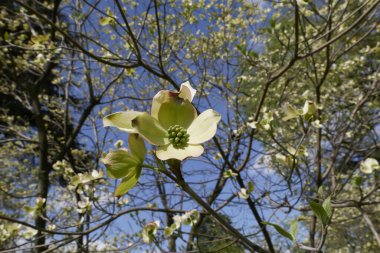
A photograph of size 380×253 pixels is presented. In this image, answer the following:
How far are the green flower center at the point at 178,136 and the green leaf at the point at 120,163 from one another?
6 cm

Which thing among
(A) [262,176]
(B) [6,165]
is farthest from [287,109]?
(B) [6,165]

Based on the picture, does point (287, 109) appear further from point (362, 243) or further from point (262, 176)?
point (362, 243)

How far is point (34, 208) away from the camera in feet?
4.75

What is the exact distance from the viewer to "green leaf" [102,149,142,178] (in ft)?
1.50

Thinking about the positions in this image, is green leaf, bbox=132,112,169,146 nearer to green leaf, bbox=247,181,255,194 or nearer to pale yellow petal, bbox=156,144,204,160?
pale yellow petal, bbox=156,144,204,160

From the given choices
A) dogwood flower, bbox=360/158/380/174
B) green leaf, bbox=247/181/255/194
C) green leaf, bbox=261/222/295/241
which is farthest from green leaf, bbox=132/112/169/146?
green leaf, bbox=247/181/255/194

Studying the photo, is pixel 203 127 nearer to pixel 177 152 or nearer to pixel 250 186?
pixel 177 152

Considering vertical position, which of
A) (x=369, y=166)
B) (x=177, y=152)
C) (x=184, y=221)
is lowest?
(x=177, y=152)

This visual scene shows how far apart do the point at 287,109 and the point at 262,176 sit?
2020mm

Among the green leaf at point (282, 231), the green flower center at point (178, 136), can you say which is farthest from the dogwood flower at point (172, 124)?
the green leaf at point (282, 231)

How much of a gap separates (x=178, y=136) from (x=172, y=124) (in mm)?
26

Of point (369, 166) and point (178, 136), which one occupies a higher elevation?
point (369, 166)

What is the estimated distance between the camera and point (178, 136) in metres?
0.51


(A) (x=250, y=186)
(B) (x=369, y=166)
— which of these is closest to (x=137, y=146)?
(B) (x=369, y=166)
